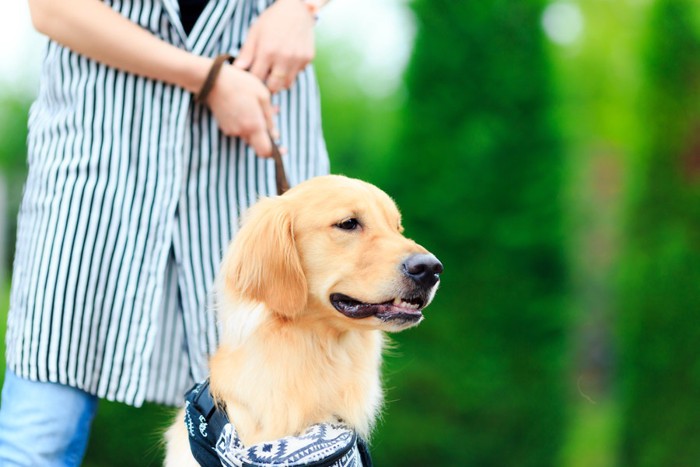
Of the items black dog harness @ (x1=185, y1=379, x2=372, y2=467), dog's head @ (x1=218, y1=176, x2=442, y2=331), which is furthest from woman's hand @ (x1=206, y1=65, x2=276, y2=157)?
black dog harness @ (x1=185, y1=379, x2=372, y2=467)

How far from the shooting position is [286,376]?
274 centimetres

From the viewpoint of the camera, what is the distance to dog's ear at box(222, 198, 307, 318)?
8.96ft

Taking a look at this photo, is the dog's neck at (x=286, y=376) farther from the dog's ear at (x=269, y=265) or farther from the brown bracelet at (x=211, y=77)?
the brown bracelet at (x=211, y=77)

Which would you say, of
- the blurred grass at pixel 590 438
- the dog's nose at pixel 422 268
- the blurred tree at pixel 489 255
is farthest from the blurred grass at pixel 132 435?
the dog's nose at pixel 422 268

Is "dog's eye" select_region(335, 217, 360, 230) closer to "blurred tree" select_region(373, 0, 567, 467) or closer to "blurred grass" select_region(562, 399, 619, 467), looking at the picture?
"blurred tree" select_region(373, 0, 567, 467)

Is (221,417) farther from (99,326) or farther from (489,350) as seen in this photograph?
(489,350)

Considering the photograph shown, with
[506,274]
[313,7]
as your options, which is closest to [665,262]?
[506,274]

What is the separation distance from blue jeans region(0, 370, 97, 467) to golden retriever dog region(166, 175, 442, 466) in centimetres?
31

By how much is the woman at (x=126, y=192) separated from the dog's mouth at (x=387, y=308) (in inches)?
21.4

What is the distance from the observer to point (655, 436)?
7789mm

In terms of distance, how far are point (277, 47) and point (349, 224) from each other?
641mm

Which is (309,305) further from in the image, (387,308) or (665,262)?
(665,262)

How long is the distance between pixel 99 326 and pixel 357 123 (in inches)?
465

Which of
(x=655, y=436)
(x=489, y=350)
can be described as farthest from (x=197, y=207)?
(x=655, y=436)
